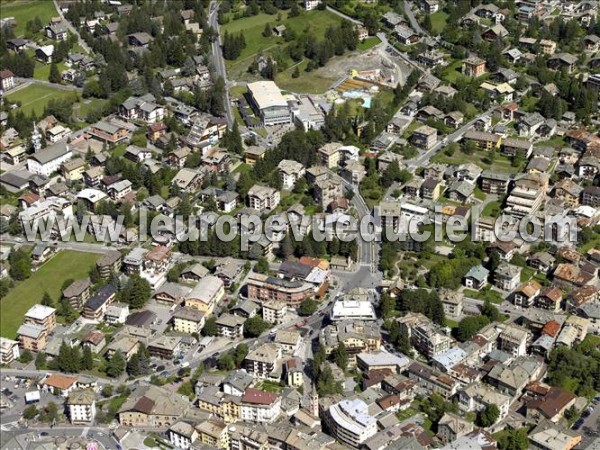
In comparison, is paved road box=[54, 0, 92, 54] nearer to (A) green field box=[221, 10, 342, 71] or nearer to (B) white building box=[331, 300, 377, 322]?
(A) green field box=[221, 10, 342, 71]

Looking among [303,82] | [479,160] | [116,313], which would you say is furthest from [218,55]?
[116,313]

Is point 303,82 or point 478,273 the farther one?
point 303,82

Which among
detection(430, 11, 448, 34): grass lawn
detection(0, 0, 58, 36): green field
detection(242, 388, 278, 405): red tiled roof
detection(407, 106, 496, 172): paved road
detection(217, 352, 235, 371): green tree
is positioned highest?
detection(0, 0, 58, 36): green field

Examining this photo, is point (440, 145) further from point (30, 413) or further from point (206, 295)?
point (30, 413)

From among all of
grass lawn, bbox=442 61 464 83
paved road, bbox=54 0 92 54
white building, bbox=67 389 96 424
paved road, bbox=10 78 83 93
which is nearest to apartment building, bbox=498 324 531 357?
white building, bbox=67 389 96 424

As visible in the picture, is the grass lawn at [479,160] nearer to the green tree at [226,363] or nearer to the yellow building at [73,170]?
the yellow building at [73,170]

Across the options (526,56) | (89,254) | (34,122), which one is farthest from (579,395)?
(34,122)

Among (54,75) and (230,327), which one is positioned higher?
(54,75)
